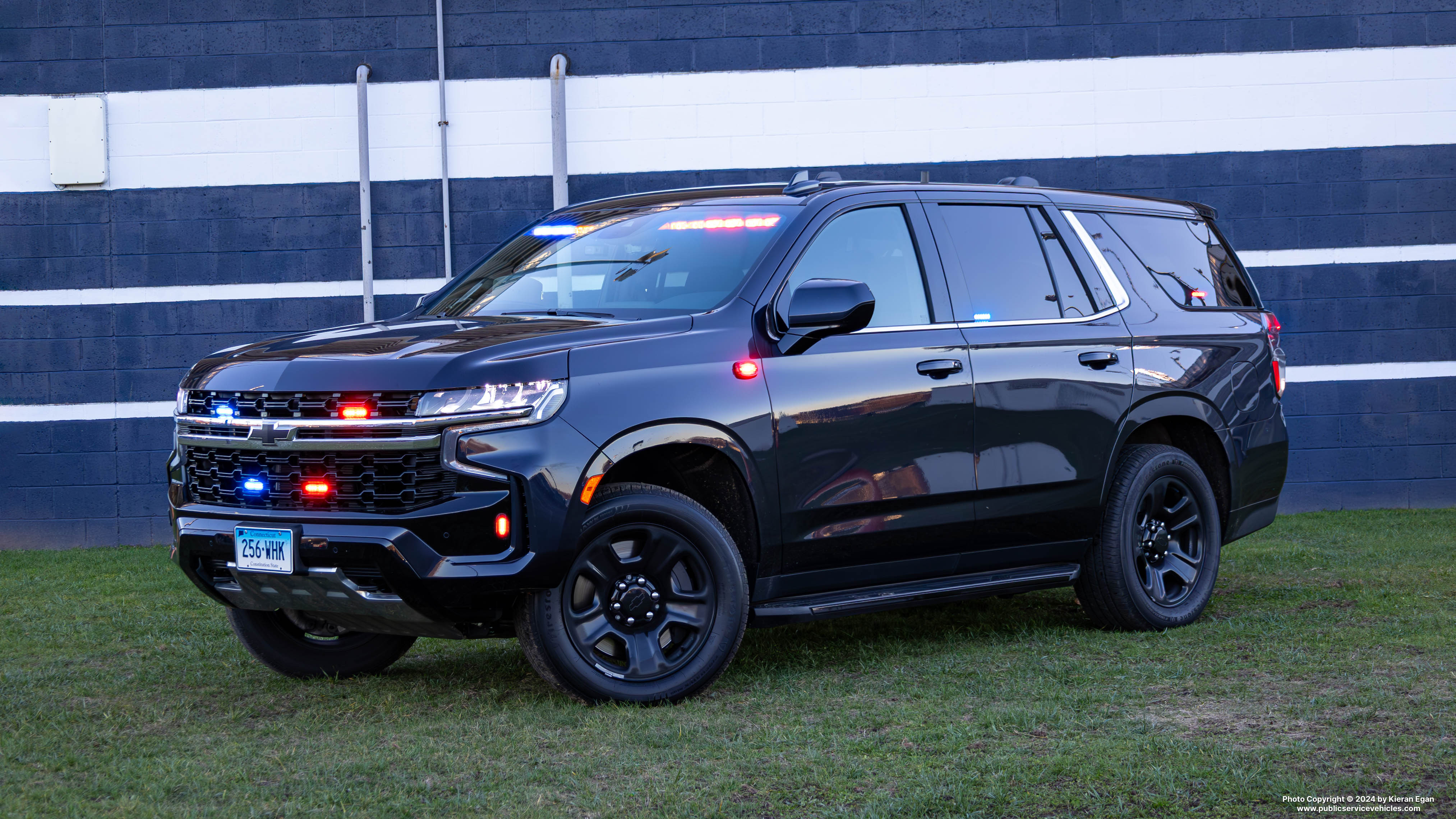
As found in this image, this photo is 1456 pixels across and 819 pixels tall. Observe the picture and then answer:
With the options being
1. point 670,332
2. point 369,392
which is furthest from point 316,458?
point 670,332

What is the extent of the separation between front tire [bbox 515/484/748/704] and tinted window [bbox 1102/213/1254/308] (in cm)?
282

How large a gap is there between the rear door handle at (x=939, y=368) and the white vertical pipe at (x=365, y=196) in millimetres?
6661

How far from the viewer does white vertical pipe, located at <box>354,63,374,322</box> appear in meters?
11.2

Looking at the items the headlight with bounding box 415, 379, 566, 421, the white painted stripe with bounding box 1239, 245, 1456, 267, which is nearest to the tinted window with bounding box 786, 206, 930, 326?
the headlight with bounding box 415, 379, 566, 421

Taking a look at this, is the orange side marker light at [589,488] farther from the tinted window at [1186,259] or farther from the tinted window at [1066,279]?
the tinted window at [1186,259]

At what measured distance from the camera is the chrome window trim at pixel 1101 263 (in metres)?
6.43

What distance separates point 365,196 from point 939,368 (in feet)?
22.7

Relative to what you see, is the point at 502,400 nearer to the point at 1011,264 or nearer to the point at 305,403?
the point at 305,403

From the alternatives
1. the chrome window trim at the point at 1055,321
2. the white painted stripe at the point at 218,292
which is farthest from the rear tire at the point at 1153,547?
the white painted stripe at the point at 218,292

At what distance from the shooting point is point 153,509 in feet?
37.3

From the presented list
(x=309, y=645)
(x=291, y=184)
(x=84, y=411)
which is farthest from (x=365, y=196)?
(x=309, y=645)

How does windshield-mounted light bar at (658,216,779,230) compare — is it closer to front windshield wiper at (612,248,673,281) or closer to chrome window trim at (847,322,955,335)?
front windshield wiper at (612,248,673,281)

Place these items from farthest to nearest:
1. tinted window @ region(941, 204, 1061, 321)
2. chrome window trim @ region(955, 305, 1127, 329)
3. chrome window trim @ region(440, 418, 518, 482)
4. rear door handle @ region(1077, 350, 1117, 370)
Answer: rear door handle @ region(1077, 350, 1117, 370) < tinted window @ region(941, 204, 1061, 321) < chrome window trim @ region(955, 305, 1127, 329) < chrome window trim @ region(440, 418, 518, 482)

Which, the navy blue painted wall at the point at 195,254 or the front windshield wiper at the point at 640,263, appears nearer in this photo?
the front windshield wiper at the point at 640,263
